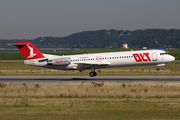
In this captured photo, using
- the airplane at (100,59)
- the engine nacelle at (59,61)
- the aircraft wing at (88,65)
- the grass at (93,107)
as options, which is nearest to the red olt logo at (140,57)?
the airplane at (100,59)

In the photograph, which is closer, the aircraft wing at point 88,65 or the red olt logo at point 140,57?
the red olt logo at point 140,57

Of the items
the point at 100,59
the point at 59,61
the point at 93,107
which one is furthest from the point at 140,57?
the point at 93,107

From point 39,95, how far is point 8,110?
6.23m

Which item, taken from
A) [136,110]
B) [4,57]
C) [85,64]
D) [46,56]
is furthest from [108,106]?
[4,57]

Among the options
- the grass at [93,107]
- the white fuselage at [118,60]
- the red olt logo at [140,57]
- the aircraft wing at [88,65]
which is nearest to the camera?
the grass at [93,107]

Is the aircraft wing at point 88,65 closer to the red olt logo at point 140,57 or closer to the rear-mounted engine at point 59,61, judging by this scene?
the rear-mounted engine at point 59,61

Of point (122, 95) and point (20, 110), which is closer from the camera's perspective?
point (20, 110)

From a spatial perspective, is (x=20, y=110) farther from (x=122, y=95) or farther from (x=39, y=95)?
(x=122, y=95)

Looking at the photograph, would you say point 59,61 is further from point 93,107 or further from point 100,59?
point 93,107

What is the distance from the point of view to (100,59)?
130 feet

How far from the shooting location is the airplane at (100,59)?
39.1 meters

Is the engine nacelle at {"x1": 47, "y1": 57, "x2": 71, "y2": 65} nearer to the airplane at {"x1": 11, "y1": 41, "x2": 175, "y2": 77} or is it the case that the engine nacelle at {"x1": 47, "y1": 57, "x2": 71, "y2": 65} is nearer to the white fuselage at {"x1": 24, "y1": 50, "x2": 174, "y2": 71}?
the airplane at {"x1": 11, "y1": 41, "x2": 175, "y2": 77}

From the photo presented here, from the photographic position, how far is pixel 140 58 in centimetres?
3888

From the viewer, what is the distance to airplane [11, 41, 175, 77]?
3906cm
